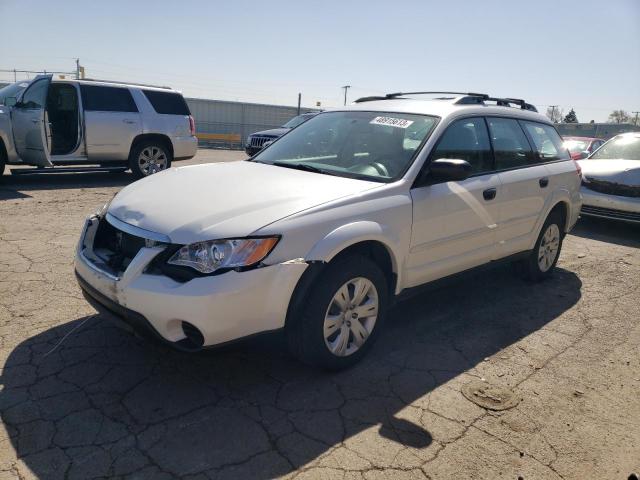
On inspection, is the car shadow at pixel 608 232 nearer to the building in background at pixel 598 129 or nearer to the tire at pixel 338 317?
the tire at pixel 338 317

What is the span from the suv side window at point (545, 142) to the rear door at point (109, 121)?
7.79 metres

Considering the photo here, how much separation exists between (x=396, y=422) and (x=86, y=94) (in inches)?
361

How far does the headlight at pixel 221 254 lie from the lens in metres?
2.65

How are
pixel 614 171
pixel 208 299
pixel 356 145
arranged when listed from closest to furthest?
1. pixel 208 299
2. pixel 356 145
3. pixel 614 171

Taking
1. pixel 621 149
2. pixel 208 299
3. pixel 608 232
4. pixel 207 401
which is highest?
pixel 621 149

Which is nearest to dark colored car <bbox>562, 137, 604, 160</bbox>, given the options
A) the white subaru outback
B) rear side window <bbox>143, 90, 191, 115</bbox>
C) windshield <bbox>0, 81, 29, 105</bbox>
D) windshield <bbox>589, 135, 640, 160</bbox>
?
windshield <bbox>589, 135, 640, 160</bbox>

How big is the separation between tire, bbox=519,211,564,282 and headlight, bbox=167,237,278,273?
3.42 m

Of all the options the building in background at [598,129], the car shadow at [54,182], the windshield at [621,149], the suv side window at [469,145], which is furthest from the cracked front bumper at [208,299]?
the building in background at [598,129]

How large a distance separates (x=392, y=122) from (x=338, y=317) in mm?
1692

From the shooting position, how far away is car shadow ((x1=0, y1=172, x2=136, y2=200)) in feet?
28.5

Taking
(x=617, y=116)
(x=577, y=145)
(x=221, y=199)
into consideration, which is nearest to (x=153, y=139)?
(x=221, y=199)

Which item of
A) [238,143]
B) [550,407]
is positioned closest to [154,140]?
[550,407]

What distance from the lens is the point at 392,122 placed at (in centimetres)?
396

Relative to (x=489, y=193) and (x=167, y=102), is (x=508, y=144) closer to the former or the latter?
(x=489, y=193)
